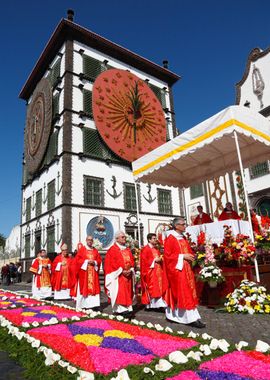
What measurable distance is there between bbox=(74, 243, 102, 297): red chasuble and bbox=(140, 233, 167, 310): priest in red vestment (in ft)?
4.76

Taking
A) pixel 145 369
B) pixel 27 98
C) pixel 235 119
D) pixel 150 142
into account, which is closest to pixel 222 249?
pixel 235 119

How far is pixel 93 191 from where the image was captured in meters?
21.7

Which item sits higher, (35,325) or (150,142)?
(150,142)

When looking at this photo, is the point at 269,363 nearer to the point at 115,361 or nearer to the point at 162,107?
the point at 115,361

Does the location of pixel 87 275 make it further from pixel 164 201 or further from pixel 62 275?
pixel 164 201

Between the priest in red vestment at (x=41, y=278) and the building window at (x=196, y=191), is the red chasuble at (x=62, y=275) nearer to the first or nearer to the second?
the priest in red vestment at (x=41, y=278)

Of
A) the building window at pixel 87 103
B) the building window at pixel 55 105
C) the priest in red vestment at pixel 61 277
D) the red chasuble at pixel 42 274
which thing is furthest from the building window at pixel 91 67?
the priest in red vestment at pixel 61 277

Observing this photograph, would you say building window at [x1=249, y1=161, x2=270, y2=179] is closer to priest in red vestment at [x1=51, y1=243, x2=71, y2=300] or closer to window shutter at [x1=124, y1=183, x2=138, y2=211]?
window shutter at [x1=124, y1=183, x2=138, y2=211]

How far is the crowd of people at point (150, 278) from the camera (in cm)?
610

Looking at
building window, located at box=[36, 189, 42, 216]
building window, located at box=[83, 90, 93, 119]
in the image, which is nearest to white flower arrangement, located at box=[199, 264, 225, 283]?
building window, located at box=[83, 90, 93, 119]

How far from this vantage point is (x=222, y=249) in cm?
795

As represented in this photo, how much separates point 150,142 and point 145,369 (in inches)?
931

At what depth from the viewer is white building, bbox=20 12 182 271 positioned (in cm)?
2103

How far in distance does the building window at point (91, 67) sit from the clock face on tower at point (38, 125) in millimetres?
3446
